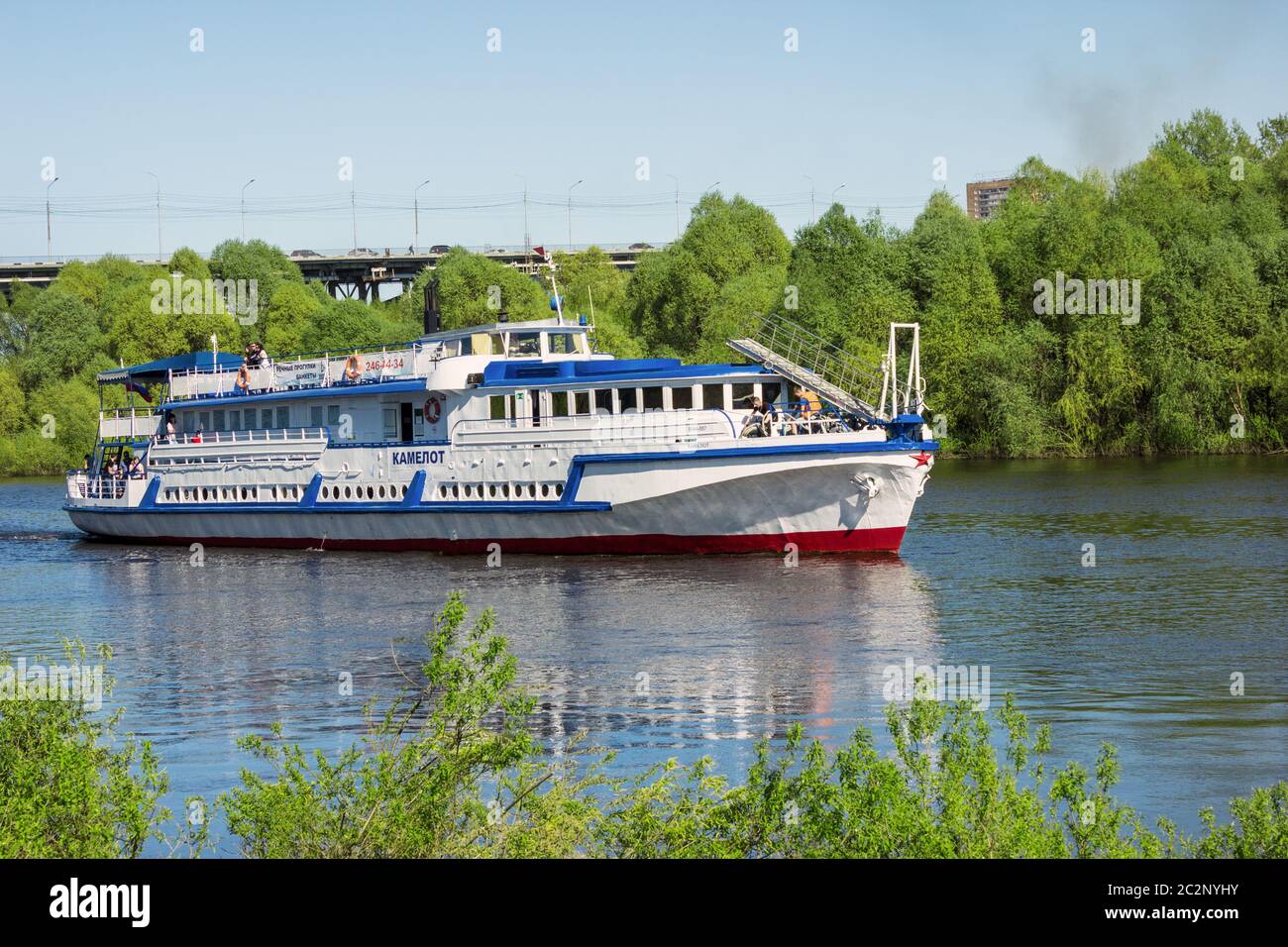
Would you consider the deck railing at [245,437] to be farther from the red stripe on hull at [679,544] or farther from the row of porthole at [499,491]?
the row of porthole at [499,491]

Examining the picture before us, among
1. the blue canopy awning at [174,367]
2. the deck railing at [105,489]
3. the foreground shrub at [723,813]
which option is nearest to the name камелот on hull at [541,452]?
the deck railing at [105,489]

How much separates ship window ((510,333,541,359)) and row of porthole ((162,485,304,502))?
29.2 ft

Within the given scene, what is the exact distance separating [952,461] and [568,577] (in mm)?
47925

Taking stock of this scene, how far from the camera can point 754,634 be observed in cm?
2928

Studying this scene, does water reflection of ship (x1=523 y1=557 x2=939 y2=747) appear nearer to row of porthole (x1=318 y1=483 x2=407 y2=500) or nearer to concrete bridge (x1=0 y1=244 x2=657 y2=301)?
row of porthole (x1=318 y1=483 x2=407 y2=500)

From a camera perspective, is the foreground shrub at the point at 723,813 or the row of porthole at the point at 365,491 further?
the row of porthole at the point at 365,491

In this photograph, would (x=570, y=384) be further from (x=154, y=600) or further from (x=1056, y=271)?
(x=1056, y=271)

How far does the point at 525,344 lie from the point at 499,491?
485 cm

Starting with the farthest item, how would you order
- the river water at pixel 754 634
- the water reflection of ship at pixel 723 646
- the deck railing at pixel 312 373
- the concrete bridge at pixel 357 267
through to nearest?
the concrete bridge at pixel 357 267 < the deck railing at pixel 312 373 < the water reflection of ship at pixel 723 646 < the river water at pixel 754 634

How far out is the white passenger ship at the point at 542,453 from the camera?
132ft

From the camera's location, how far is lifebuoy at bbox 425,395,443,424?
149 ft

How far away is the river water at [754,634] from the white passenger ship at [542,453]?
1.13 meters

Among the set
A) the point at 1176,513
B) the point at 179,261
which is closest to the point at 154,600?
the point at 1176,513

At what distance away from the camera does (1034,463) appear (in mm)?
77812
